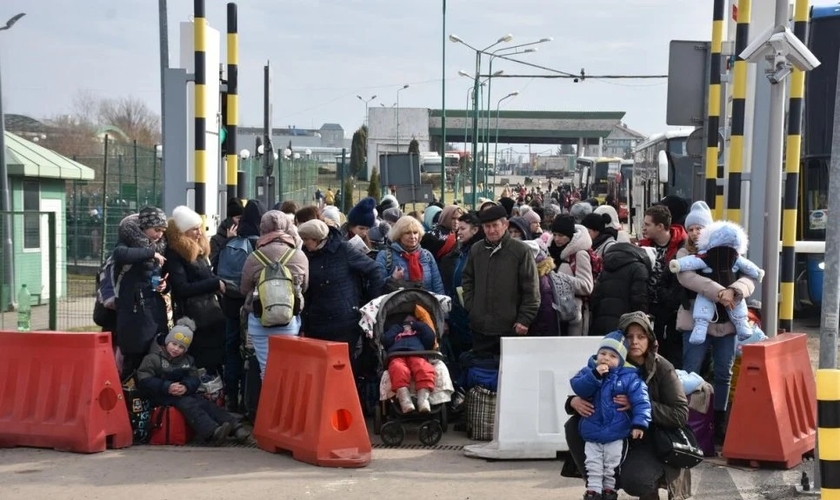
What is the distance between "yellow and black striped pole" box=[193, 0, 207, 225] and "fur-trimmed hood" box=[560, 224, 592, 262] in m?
3.89

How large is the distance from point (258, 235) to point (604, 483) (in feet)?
15.3

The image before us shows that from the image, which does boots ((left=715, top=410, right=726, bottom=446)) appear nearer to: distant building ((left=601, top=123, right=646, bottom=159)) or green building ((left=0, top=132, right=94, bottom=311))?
green building ((left=0, top=132, right=94, bottom=311))

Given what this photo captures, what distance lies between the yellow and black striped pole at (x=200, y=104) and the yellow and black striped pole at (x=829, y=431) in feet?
23.9

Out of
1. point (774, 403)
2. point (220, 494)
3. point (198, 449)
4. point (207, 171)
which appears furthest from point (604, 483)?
point (207, 171)

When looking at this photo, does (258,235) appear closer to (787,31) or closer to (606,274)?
(606,274)

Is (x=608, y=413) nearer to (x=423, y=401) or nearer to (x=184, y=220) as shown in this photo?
(x=423, y=401)

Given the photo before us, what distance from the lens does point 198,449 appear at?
8570mm

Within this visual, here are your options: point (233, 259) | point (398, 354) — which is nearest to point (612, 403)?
point (398, 354)

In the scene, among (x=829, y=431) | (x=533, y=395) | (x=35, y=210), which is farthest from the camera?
(x=35, y=210)

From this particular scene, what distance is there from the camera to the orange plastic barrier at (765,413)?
7742 mm

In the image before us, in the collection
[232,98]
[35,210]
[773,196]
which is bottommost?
[35,210]

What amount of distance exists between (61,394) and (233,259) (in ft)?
6.64

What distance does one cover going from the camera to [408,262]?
31.9ft

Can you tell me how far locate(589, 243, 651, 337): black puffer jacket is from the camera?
351 inches
